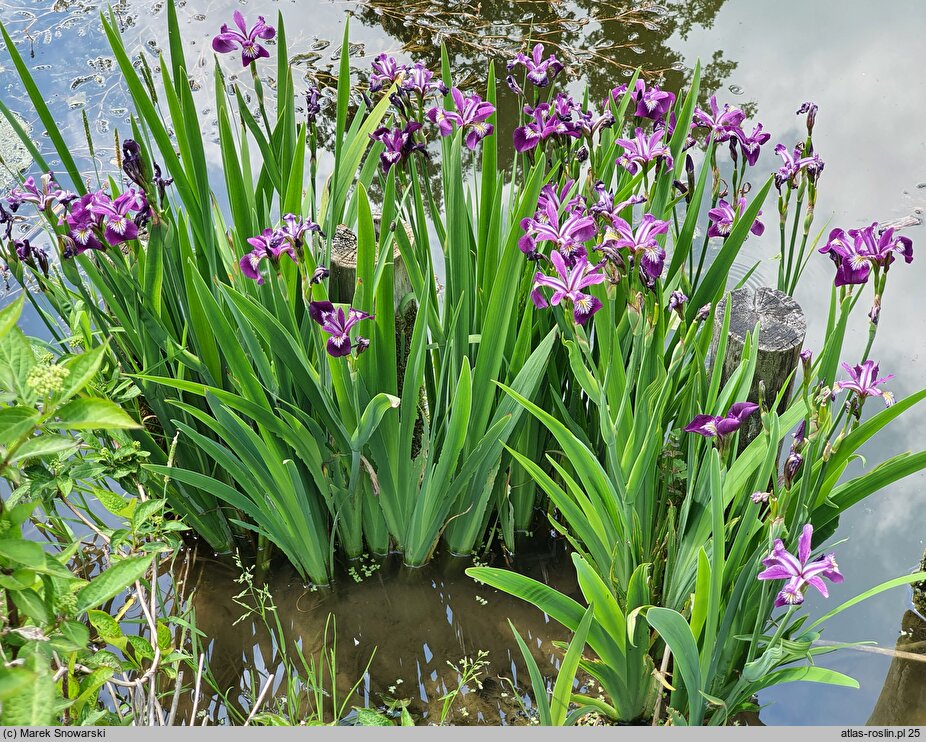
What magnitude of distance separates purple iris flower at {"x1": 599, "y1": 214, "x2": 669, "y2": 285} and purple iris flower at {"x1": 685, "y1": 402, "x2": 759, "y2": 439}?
1.04ft

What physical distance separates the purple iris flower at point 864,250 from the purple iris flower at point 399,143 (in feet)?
3.46

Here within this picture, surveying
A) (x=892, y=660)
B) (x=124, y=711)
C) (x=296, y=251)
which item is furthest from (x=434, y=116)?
(x=892, y=660)

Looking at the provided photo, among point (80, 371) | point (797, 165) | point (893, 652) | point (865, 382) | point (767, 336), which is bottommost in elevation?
point (893, 652)

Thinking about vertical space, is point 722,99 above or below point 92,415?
above

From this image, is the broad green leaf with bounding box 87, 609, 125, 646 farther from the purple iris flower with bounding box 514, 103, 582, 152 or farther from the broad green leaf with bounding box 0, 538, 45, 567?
the purple iris flower with bounding box 514, 103, 582, 152

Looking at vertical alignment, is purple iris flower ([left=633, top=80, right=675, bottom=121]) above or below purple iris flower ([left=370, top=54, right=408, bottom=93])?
below

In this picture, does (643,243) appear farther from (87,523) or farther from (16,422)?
(87,523)

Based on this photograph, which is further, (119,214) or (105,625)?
(119,214)

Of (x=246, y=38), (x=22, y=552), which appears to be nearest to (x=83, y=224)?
(x=246, y=38)

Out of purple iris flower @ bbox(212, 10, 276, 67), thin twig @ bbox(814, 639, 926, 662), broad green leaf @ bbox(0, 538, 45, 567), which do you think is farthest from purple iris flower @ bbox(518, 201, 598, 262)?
thin twig @ bbox(814, 639, 926, 662)

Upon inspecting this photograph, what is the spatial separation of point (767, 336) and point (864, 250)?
64 cm

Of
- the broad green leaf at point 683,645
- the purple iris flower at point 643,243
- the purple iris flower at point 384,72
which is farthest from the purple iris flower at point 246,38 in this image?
the broad green leaf at point 683,645

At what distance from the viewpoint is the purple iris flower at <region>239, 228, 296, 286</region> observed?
5.69 ft

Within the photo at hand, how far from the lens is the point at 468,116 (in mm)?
2111
